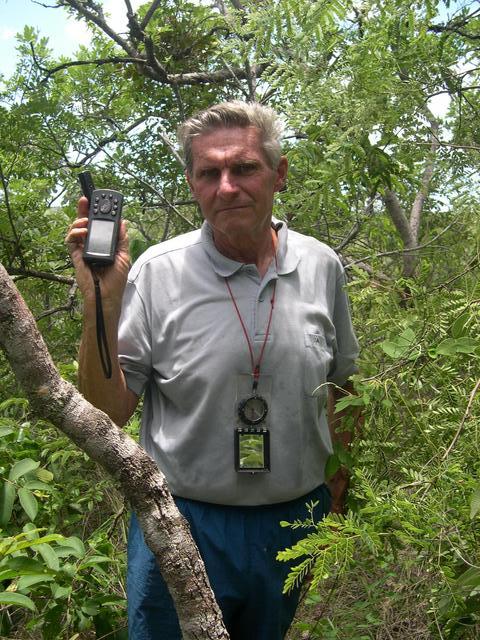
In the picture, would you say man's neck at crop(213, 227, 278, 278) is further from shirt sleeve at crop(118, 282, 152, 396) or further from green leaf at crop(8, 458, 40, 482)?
green leaf at crop(8, 458, 40, 482)

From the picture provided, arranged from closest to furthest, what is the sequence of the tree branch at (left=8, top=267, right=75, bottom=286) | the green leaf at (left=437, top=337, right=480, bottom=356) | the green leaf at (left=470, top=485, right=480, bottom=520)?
the green leaf at (left=470, top=485, right=480, bottom=520)
the green leaf at (left=437, top=337, right=480, bottom=356)
the tree branch at (left=8, top=267, right=75, bottom=286)

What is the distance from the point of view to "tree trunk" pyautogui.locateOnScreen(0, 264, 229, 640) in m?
1.28

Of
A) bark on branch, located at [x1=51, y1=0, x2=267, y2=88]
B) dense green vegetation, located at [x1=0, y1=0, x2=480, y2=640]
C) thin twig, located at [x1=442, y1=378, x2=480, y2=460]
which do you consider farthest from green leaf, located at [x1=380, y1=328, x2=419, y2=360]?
bark on branch, located at [x1=51, y1=0, x2=267, y2=88]

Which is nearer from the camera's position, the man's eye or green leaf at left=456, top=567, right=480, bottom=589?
green leaf at left=456, top=567, right=480, bottom=589

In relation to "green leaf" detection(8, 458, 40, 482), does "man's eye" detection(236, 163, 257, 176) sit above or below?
above

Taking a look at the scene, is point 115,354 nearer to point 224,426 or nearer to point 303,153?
point 224,426

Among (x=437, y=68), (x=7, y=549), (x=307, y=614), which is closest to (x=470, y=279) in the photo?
(x=437, y=68)

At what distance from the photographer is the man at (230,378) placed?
2203mm

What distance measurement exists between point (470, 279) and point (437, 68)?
0.86 meters

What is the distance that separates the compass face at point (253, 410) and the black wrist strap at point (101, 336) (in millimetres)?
367

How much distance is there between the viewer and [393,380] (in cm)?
183

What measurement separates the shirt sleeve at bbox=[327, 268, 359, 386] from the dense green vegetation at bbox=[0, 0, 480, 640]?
72 mm

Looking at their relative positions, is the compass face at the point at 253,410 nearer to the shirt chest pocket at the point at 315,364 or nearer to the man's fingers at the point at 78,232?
the shirt chest pocket at the point at 315,364

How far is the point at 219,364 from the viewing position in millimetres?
2213
